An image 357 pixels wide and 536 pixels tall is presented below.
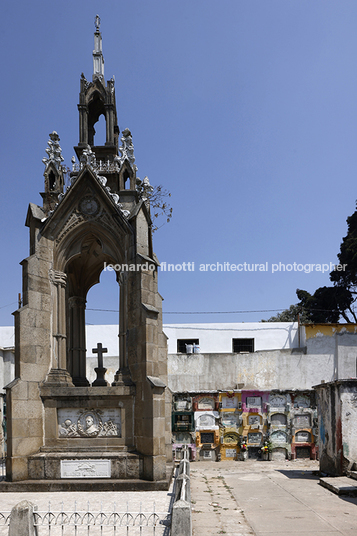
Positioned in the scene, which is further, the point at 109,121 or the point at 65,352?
the point at 109,121

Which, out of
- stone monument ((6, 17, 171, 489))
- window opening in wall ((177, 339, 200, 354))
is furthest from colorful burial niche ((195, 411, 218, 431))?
window opening in wall ((177, 339, 200, 354))

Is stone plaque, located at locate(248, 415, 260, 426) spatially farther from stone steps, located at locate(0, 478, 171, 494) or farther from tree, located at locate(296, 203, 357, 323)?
tree, located at locate(296, 203, 357, 323)

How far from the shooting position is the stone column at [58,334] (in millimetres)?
12841

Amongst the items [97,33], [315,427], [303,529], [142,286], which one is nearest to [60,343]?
[142,286]

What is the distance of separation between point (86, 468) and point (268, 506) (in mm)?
4365

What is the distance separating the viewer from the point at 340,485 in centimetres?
1362

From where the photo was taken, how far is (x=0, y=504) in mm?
10250

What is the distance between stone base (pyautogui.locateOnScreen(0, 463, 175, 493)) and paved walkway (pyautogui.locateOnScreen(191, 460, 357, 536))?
42.9 inches

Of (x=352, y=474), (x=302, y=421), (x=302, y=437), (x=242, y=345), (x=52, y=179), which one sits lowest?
(x=302, y=437)

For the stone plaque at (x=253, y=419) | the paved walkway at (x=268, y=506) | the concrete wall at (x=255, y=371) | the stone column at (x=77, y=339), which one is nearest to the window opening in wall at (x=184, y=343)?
the concrete wall at (x=255, y=371)

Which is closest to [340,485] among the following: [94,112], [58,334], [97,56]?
[58,334]

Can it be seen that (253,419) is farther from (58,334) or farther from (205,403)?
(58,334)

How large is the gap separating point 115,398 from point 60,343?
6.94 feet

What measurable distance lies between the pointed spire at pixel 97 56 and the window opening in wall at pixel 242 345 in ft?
74.4
